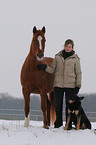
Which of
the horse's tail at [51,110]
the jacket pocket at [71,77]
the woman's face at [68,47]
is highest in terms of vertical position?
the woman's face at [68,47]

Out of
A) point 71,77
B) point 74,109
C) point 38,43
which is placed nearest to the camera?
point 74,109

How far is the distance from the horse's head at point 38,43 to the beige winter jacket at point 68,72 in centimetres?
63

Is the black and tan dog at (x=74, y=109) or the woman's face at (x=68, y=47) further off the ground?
the woman's face at (x=68, y=47)

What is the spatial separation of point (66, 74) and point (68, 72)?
0.07 metres

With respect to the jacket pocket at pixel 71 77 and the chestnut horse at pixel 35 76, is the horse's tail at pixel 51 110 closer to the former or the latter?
the chestnut horse at pixel 35 76

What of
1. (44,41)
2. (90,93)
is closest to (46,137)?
(44,41)

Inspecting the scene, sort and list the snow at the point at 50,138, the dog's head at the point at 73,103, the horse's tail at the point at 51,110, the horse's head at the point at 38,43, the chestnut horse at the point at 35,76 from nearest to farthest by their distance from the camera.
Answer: the snow at the point at 50,138 < the dog's head at the point at 73,103 < the horse's head at the point at 38,43 < the chestnut horse at the point at 35,76 < the horse's tail at the point at 51,110

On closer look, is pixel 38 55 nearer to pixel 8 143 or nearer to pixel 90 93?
pixel 8 143

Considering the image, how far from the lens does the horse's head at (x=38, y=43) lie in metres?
5.31

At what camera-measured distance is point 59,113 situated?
19.0 feet

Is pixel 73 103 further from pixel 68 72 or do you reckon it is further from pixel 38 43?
pixel 38 43

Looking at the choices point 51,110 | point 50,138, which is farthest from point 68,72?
point 51,110

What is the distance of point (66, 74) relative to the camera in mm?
5648

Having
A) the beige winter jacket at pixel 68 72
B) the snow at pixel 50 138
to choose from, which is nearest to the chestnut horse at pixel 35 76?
the beige winter jacket at pixel 68 72
